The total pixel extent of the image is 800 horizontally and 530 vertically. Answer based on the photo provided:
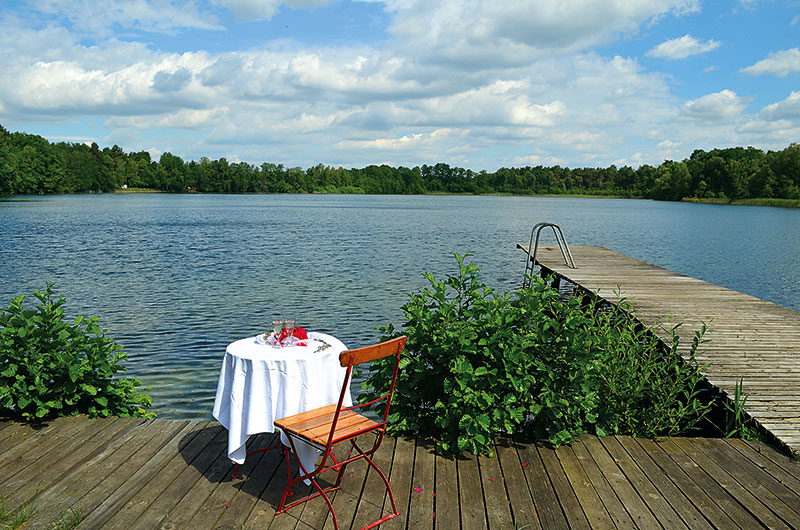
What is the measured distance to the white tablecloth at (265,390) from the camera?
3.81 m

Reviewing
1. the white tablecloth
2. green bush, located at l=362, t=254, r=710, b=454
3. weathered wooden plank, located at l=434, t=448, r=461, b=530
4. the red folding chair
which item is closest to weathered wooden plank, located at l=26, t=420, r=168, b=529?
the white tablecloth


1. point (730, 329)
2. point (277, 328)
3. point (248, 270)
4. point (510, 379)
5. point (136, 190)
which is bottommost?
point (248, 270)

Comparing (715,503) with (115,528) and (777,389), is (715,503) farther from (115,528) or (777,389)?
(115,528)

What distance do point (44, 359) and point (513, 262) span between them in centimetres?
2108

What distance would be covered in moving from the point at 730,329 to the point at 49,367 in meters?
8.83

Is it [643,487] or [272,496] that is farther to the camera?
[643,487]

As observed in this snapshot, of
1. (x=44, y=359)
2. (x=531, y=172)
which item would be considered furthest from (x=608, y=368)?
(x=531, y=172)

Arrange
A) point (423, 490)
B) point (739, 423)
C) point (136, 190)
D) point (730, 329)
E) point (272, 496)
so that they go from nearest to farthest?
point (272, 496), point (423, 490), point (739, 423), point (730, 329), point (136, 190)

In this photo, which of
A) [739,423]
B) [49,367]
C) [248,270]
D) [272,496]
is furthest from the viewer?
[248,270]

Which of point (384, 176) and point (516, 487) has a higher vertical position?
point (384, 176)

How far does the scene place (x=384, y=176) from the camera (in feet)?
558

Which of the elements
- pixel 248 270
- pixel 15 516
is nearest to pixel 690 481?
pixel 15 516

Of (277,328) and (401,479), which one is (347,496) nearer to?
(401,479)

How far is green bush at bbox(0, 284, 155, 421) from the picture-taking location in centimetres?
486
